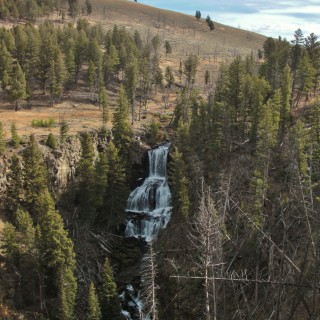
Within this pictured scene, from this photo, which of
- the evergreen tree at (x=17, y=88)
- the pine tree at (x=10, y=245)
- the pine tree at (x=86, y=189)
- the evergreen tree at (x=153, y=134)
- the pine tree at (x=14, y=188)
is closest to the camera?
the pine tree at (x=10, y=245)

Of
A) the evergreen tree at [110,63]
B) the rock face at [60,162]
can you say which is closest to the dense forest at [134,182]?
the rock face at [60,162]

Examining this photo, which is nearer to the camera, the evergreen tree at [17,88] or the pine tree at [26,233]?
the pine tree at [26,233]

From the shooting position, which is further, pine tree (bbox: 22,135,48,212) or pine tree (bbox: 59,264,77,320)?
pine tree (bbox: 22,135,48,212)

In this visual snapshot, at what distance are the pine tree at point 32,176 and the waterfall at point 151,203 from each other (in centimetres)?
1534

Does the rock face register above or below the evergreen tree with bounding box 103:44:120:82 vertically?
below

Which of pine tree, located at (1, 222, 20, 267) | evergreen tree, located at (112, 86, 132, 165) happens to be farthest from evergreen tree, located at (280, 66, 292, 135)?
pine tree, located at (1, 222, 20, 267)

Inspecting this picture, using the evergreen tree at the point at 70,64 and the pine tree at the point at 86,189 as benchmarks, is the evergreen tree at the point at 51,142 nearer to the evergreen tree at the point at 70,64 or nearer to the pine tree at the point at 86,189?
the pine tree at the point at 86,189

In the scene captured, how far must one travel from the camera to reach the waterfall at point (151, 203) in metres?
58.3

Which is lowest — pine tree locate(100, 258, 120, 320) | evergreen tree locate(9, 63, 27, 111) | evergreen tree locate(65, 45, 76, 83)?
pine tree locate(100, 258, 120, 320)

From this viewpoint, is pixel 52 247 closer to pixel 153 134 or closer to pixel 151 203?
pixel 151 203

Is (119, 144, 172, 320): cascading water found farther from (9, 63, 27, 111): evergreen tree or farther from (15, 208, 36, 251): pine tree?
(9, 63, 27, 111): evergreen tree

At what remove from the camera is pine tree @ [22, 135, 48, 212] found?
4922 cm

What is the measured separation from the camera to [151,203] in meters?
62.2

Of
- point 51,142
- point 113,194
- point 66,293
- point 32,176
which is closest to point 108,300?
point 66,293
